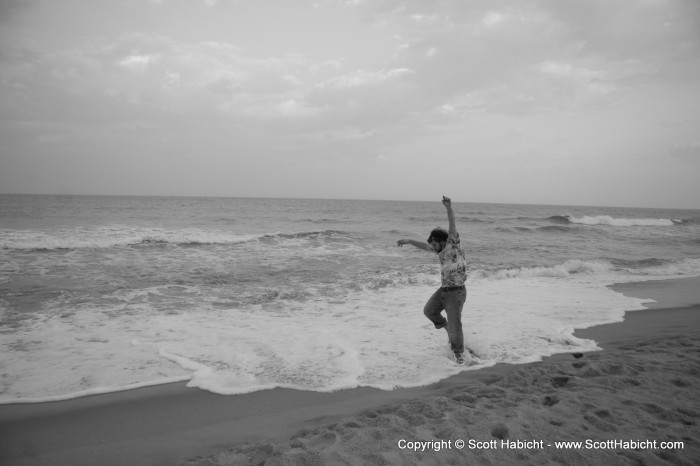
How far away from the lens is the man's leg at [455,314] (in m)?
5.12

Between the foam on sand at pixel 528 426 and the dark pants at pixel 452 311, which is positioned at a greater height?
the dark pants at pixel 452 311

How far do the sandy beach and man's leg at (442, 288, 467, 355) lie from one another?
16.5 inches

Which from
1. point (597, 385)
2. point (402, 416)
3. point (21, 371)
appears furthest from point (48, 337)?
point (597, 385)

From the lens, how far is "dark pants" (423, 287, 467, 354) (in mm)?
5129

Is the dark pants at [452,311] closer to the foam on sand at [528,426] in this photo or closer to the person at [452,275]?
the person at [452,275]

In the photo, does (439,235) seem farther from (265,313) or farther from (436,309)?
(265,313)

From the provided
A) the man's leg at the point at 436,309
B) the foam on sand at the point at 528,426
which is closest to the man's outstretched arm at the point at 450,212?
the man's leg at the point at 436,309

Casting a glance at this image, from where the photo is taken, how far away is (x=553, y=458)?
2.89 metres

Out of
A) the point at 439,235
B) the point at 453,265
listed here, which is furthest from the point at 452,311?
the point at 439,235

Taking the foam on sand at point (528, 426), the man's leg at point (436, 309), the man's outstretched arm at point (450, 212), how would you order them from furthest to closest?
1. the man's leg at point (436, 309)
2. the man's outstretched arm at point (450, 212)
3. the foam on sand at point (528, 426)

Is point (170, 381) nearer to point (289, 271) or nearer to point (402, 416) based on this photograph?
point (402, 416)

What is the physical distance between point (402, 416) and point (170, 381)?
10.4ft

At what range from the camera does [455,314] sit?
17.1 ft

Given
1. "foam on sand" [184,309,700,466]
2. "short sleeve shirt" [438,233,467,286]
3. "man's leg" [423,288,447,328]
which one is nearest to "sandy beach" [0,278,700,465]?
"foam on sand" [184,309,700,466]
